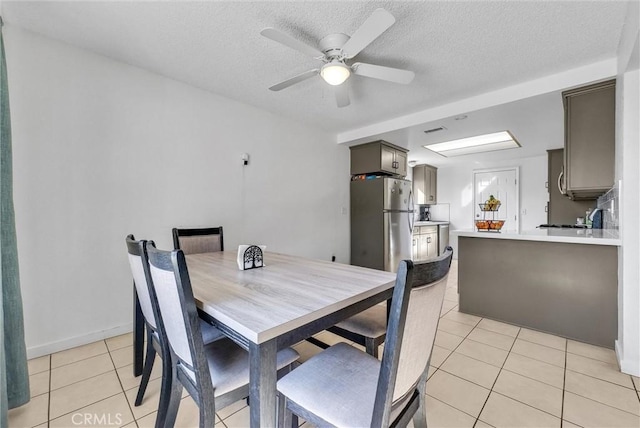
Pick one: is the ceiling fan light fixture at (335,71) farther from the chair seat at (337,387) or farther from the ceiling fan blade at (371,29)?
the chair seat at (337,387)

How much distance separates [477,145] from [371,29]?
A: 3728 mm

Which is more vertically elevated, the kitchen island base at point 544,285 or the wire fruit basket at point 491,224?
the wire fruit basket at point 491,224

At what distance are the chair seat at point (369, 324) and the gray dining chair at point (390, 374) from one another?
10.6 inches

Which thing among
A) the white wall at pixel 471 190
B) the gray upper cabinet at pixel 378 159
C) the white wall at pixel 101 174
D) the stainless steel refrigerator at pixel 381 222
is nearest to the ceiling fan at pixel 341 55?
the white wall at pixel 101 174

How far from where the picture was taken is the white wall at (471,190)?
508 centimetres

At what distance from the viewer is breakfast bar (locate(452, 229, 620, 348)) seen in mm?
2170

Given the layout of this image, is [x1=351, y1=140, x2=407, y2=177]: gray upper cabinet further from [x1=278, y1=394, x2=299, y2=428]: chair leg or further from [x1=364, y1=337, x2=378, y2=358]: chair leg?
[x1=278, y1=394, x2=299, y2=428]: chair leg

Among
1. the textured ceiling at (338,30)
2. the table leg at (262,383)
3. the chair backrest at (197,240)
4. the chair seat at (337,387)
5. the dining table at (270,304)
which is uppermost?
the textured ceiling at (338,30)

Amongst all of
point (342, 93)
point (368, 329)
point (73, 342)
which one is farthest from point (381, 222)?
point (73, 342)

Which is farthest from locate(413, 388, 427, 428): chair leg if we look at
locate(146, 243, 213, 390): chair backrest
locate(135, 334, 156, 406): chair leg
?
locate(135, 334, 156, 406): chair leg

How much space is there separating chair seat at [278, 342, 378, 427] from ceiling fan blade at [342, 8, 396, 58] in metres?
1.63

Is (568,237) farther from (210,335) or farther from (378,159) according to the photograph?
(210,335)

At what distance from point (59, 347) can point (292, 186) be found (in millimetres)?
2673

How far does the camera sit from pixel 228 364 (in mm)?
1104
